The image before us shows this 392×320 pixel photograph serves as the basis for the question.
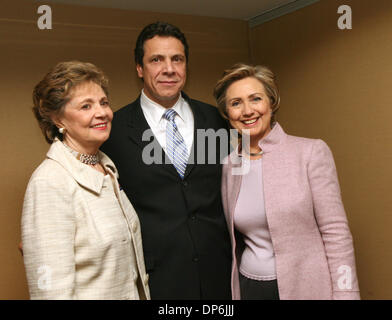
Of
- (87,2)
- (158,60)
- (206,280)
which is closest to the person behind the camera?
(206,280)

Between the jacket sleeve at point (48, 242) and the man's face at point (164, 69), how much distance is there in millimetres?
822

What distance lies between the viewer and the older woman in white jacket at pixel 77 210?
1.55 metres

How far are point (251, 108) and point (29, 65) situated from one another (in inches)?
66.3

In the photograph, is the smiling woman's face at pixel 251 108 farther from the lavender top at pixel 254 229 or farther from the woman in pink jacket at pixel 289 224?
the lavender top at pixel 254 229

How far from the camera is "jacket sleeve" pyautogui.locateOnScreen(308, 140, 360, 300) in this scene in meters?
1.88

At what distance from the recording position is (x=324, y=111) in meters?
3.16

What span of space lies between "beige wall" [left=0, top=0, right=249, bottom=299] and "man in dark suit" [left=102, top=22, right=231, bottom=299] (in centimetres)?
104

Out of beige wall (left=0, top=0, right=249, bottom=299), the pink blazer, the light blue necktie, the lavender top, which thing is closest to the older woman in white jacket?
the light blue necktie

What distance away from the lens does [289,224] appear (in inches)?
74.4

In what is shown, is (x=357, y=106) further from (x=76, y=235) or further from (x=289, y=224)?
Answer: (x=76, y=235)

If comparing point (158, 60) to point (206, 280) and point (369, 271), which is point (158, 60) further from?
point (369, 271)

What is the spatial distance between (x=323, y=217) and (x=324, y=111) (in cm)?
144

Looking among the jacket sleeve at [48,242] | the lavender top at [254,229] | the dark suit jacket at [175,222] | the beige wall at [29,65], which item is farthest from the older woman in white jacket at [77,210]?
the beige wall at [29,65]
